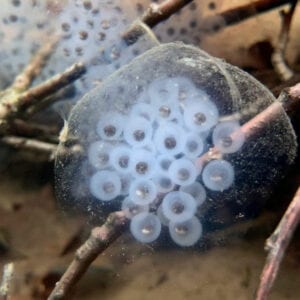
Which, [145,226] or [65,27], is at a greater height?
[65,27]

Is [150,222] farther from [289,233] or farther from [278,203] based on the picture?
[278,203]

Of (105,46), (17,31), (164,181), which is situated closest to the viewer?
(164,181)

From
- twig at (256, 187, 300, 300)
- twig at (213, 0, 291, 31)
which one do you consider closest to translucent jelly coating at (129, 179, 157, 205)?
twig at (256, 187, 300, 300)

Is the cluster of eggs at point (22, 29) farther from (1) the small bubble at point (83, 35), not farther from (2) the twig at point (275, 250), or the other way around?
(2) the twig at point (275, 250)

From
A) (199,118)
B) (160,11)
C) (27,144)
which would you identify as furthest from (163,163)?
(27,144)

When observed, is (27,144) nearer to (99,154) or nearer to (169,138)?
(99,154)

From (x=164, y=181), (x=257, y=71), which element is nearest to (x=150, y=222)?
(x=164, y=181)
